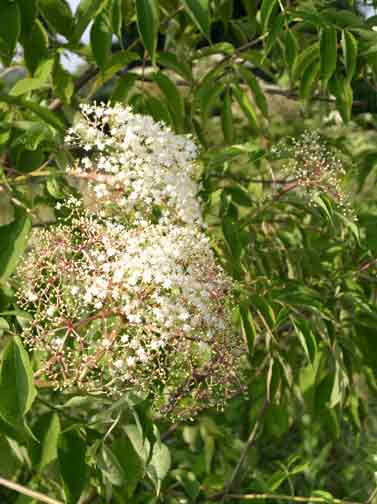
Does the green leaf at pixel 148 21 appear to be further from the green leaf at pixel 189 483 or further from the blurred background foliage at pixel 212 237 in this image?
the green leaf at pixel 189 483

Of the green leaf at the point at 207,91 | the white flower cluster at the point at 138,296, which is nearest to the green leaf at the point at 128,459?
the white flower cluster at the point at 138,296

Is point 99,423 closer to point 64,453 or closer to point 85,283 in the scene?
point 64,453

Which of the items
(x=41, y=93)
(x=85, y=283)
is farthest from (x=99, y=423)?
(x=41, y=93)

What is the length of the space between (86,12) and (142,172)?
0.41 meters

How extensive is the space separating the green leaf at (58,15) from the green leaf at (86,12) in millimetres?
242

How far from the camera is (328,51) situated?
75.2 inches

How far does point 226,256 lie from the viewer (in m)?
2.10

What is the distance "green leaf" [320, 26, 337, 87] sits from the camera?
190 centimetres

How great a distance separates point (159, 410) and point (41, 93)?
1.64 m

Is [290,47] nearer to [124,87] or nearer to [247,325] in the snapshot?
[124,87]

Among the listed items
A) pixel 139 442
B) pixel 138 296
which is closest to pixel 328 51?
pixel 138 296

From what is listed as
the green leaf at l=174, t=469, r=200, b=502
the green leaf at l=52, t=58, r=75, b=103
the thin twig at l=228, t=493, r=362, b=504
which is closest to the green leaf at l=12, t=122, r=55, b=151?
the green leaf at l=52, t=58, r=75, b=103

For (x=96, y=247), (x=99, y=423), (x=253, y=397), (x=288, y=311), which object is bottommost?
(x=253, y=397)

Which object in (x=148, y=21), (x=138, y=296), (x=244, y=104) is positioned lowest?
(x=244, y=104)
